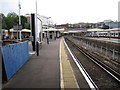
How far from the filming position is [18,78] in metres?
7.16

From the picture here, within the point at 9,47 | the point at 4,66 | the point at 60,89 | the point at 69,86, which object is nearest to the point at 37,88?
the point at 60,89

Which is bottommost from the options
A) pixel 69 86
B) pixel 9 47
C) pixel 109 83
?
pixel 109 83

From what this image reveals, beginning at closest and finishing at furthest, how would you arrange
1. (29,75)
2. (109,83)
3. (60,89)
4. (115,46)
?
(60,89) → (29,75) → (109,83) → (115,46)

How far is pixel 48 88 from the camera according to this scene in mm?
5848

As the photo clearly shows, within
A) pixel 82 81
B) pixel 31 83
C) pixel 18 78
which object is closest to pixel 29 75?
pixel 18 78

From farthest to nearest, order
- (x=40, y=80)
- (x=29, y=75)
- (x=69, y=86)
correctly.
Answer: (x=29, y=75) → (x=40, y=80) → (x=69, y=86)

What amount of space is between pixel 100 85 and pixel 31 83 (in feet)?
11.5

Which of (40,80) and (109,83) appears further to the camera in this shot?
(109,83)

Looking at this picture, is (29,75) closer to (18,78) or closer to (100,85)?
(18,78)

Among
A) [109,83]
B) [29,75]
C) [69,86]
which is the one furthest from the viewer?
[109,83]

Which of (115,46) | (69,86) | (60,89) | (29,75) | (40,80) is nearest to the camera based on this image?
(60,89)

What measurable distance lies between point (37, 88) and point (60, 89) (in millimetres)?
833

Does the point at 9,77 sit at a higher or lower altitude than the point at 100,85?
higher

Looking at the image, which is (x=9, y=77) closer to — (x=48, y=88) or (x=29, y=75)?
(x=29, y=75)
